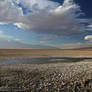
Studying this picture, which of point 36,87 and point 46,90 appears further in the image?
point 36,87

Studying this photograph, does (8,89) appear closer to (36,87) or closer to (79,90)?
(36,87)

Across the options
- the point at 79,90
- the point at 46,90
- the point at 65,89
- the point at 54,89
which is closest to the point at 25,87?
the point at 46,90

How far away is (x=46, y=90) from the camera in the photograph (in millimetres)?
5949

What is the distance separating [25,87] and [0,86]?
1.52 metres

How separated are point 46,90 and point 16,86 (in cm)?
187

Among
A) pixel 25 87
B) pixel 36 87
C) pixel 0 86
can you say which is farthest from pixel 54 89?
pixel 0 86

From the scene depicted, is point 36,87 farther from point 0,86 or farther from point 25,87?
point 0,86

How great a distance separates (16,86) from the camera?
260 inches

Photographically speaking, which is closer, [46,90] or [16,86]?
[46,90]

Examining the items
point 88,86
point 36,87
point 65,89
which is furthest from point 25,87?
point 88,86

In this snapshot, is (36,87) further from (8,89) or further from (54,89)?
(8,89)

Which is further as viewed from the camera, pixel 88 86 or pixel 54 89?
pixel 88 86

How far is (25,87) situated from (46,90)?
124 centimetres

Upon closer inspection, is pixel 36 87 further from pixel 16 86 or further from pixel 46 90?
pixel 16 86
